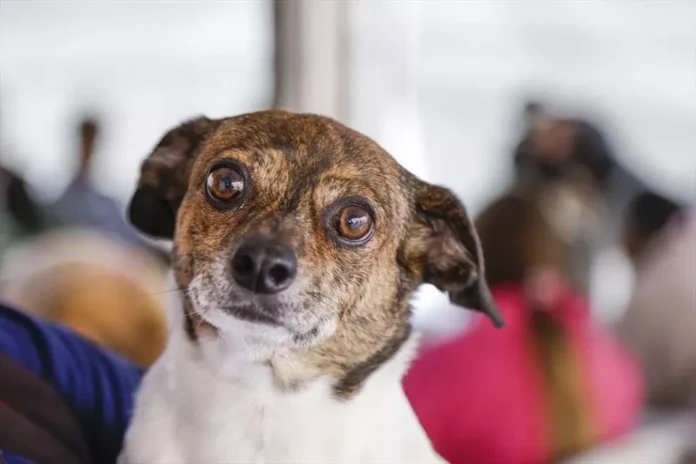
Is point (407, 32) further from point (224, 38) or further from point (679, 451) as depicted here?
point (679, 451)

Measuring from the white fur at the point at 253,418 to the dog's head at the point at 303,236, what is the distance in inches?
1.1

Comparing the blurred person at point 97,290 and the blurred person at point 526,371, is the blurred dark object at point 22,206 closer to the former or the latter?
the blurred person at point 97,290

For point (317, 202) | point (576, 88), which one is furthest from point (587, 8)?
point (317, 202)

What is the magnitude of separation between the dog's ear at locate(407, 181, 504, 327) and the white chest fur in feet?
0.34

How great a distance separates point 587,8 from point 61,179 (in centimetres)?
146

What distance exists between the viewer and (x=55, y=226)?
5.68ft

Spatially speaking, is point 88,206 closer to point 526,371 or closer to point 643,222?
point 526,371

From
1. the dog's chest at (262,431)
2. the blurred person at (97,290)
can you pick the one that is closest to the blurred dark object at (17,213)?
the blurred person at (97,290)

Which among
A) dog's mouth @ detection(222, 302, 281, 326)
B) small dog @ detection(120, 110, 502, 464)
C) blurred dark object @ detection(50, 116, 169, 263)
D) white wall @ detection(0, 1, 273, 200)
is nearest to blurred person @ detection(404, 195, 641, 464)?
small dog @ detection(120, 110, 502, 464)

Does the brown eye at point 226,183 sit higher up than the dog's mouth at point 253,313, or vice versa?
the brown eye at point 226,183

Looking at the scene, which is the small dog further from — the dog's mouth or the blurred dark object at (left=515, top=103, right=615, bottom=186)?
the blurred dark object at (left=515, top=103, right=615, bottom=186)

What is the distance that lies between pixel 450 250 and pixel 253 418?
0.26 m

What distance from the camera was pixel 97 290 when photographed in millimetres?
1420

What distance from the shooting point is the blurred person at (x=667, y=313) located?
1.52 metres
